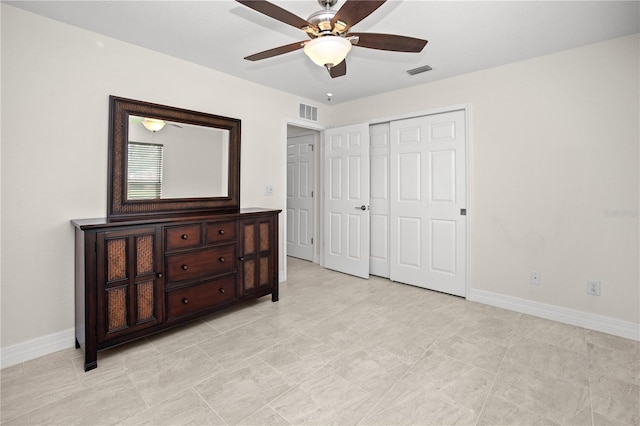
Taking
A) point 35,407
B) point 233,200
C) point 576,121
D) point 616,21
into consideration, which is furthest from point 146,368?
point 616,21

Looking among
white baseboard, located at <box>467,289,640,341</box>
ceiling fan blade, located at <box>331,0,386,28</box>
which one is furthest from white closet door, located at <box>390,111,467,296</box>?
ceiling fan blade, located at <box>331,0,386,28</box>

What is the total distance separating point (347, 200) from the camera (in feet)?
15.1

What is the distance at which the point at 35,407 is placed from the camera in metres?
1.79

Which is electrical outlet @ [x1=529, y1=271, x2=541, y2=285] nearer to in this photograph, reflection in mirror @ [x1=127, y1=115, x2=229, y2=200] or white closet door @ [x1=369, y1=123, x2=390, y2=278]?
white closet door @ [x1=369, y1=123, x2=390, y2=278]

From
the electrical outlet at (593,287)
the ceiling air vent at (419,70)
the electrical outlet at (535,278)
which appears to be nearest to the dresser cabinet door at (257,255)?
the ceiling air vent at (419,70)

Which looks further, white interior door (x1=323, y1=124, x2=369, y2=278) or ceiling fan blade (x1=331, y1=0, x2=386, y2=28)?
white interior door (x1=323, y1=124, x2=369, y2=278)

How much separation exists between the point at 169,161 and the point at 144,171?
0.25 metres

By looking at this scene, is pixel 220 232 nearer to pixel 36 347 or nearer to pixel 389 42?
pixel 36 347

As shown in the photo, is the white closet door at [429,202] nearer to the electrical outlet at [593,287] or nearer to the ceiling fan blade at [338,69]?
the electrical outlet at [593,287]

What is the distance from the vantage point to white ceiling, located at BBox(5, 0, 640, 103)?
2217 mm

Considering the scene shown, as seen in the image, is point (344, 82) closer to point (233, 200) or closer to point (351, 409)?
point (233, 200)

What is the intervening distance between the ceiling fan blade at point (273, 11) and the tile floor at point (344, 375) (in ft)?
7.05

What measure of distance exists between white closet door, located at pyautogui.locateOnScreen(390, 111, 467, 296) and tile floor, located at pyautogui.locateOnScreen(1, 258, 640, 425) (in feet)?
2.72

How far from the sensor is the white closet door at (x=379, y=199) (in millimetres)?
4363
